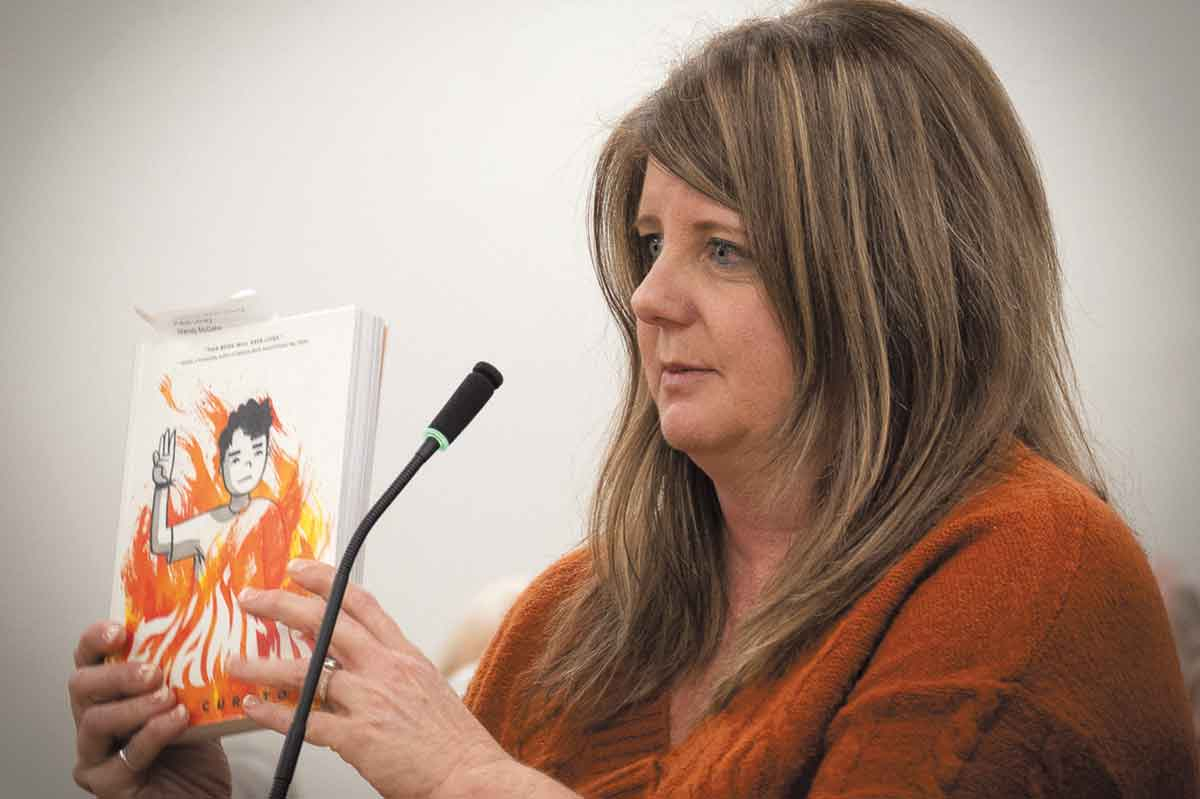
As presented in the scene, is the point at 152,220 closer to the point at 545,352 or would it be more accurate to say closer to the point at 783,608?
the point at 545,352

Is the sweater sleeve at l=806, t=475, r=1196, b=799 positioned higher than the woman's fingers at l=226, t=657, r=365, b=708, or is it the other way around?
the sweater sleeve at l=806, t=475, r=1196, b=799

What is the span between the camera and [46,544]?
7.41ft

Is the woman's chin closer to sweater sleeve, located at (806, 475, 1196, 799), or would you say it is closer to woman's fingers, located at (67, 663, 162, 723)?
sweater sleeve, located at (806, 475, 1196, 799)

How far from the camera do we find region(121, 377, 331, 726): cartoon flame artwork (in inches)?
43.9


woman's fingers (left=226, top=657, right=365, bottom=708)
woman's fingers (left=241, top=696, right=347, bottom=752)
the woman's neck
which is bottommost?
woman's fingers (left=241, top=696, right=347, bottom=752)

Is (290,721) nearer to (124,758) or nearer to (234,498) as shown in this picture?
(234,498)

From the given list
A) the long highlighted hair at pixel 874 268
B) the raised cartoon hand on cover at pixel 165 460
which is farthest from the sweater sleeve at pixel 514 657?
the raised cartoon hand on cover at pixel 165 460

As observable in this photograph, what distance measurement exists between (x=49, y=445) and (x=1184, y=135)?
191cm

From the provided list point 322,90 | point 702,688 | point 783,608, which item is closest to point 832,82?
point 783,608

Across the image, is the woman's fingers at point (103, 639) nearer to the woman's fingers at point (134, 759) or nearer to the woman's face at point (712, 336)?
the woman's fingers at point (134, 759)

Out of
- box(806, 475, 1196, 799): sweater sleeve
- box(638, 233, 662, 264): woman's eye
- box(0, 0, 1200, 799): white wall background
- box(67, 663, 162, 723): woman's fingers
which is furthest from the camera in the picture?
box(0, 0, 1200, 799): white wall background

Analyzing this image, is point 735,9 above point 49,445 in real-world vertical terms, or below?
above

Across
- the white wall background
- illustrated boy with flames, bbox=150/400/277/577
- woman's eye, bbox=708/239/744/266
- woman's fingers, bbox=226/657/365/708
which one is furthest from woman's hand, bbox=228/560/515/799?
the white wall background

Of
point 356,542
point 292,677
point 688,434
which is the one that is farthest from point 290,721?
point 688,434
